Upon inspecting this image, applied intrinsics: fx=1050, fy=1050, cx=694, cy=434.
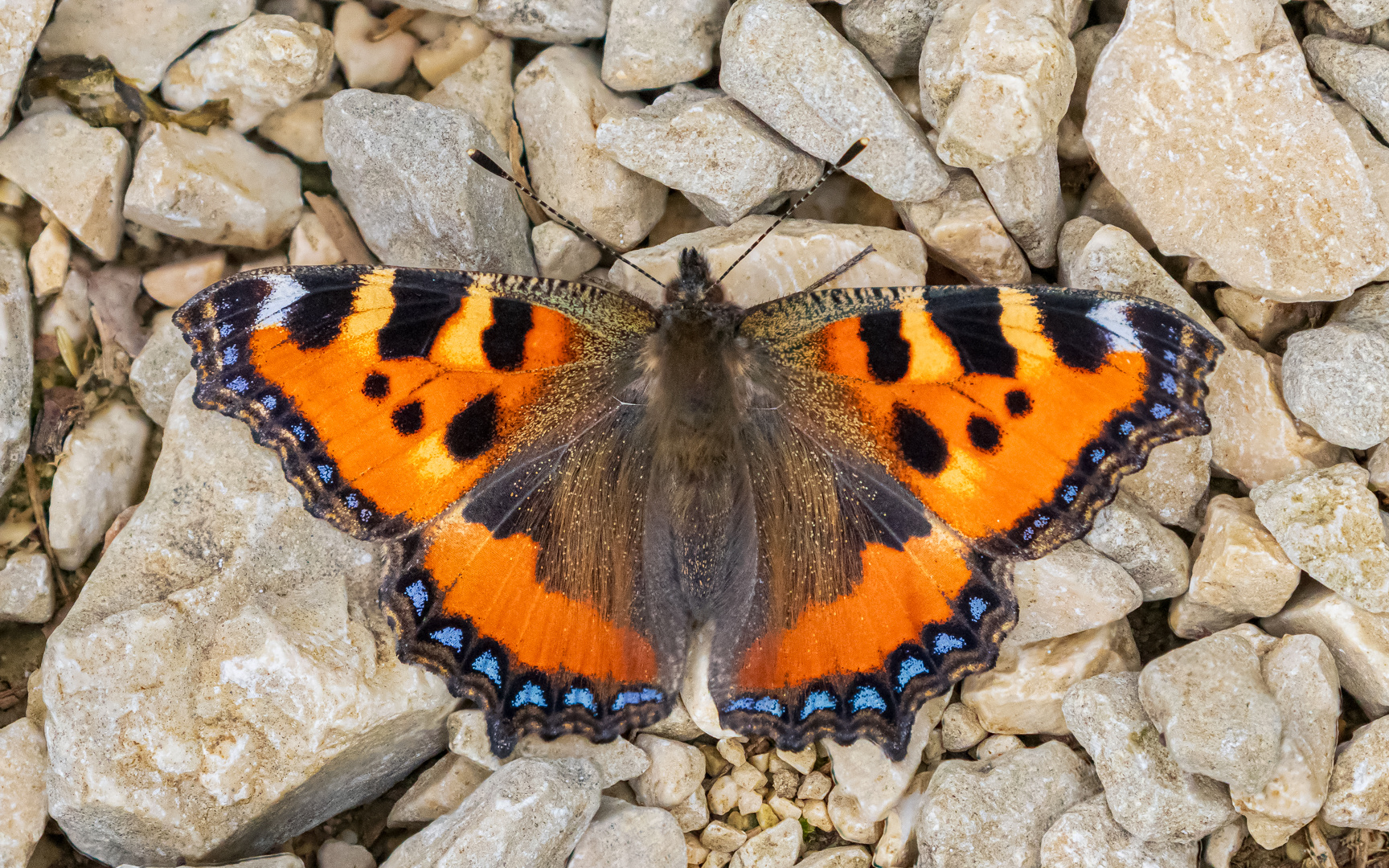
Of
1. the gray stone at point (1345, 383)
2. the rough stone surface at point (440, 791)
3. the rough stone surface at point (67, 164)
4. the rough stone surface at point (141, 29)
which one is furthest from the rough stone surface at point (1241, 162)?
the rough stone surface at point (67, 164)

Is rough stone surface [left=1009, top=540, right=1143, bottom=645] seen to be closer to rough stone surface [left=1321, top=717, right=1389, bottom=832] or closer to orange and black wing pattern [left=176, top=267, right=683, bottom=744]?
rough stone surface [left=1321, top=717, right=1389, bottom=832]

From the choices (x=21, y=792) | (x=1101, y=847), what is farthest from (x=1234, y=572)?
(x=21, y=792)

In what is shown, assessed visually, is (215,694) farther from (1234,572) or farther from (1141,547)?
(1234,572)

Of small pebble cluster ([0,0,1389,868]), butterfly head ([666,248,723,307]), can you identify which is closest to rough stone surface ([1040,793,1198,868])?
small pebble cluster ([0,0,1389,868])

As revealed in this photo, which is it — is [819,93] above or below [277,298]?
above

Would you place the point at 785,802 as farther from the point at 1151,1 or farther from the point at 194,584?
the point at 1151,1

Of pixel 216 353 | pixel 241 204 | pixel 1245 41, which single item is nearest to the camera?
pixel 216 353

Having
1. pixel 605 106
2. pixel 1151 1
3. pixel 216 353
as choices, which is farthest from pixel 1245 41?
pixel 216 353
